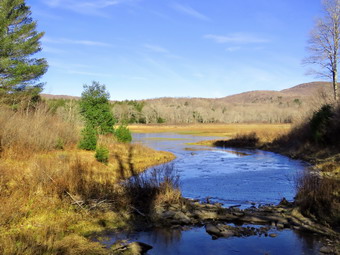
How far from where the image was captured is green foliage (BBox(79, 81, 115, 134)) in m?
31.8

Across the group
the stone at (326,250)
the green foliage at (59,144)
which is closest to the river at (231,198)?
the stone at (326,250)

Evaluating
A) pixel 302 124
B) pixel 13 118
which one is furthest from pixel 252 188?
pixel 302 124

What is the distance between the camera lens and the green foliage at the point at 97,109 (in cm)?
3175

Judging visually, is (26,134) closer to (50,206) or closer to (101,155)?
(101,155)

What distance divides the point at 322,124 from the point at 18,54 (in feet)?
95.0

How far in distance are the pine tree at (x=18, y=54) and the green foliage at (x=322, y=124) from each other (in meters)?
26.0

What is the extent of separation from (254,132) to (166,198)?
3926 centimetres

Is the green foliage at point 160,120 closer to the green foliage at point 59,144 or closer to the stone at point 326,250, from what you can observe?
the green foliage at point 59,144

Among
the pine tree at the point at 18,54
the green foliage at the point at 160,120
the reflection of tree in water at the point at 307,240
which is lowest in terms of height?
the reflection of tree in water at the point at 307,240

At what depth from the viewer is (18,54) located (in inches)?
1202

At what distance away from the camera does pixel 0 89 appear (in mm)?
27156

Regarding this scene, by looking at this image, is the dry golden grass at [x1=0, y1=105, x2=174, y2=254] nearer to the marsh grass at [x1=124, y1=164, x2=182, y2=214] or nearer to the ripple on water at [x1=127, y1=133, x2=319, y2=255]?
the marsh grass at [x1=124, y1=164, x2=182, y2=214]

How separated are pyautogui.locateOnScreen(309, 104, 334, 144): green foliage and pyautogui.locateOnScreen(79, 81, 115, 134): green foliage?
65.1ft

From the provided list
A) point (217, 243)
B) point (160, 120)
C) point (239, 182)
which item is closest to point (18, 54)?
point (239, 182)
